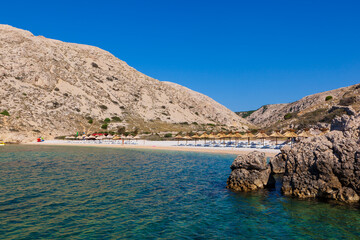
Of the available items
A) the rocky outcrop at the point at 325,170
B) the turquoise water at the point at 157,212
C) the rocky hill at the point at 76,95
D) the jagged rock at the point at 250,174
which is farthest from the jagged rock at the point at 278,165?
the rocky hill at the point at 76,95

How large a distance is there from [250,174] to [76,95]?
89852 mm

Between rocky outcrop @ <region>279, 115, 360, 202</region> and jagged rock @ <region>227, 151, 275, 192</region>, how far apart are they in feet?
5.88

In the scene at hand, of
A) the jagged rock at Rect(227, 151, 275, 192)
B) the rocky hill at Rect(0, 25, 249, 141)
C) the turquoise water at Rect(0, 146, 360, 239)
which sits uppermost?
the rocky hill at Rect(0, 25, 249, 141)

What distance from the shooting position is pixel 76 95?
94.8m

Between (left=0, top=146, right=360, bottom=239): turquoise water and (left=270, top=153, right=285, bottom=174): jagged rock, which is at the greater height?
(left=270, top=153, right=285, bottom=174): jagged rock

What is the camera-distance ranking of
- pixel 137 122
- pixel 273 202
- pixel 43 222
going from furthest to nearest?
pixel 137 122
pixel 273 202
pixel 43 222

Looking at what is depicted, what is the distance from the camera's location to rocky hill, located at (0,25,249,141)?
78.9 m

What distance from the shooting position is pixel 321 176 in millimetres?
14695

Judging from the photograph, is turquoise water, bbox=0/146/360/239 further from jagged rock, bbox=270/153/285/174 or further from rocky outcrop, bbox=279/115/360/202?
jagged rock, bbox=270/153/285/174

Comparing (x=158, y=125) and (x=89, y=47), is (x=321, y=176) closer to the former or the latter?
(x=158, y=125)

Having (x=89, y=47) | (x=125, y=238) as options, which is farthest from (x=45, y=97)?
(x=125, y=238)

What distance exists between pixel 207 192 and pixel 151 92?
10573cm

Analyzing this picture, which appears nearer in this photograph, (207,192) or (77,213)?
(77,213)

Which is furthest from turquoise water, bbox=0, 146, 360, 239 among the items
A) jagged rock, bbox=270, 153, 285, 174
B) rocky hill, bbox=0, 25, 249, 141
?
rocky hill, bbox=0, 25, 249, 141
